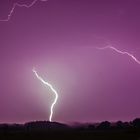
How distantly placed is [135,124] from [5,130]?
17110 mm

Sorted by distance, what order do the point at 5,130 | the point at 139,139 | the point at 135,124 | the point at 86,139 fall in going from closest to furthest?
the point at 139,139
the point at 86,139
the point at 5,130
the point at 135,124

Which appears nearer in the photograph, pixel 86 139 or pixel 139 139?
pixel 139 139

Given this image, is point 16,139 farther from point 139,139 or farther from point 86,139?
point 139,139

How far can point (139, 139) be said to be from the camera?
108ft

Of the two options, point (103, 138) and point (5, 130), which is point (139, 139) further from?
point (5, 130)

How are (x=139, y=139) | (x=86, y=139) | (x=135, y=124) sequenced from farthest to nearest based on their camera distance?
(x=135, y=124) → (x=86, y=139) → (x=139, y=139)

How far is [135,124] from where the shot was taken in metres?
55.9

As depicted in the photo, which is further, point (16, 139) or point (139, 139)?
point (16, 139)

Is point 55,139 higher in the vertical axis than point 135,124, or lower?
lower

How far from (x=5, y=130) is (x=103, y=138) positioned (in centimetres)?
979

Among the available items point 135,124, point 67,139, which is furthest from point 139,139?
point 135,124

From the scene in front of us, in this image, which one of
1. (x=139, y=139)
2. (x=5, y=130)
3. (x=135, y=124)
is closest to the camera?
(x=139, y=139)

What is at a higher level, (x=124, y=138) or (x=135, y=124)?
(x=135, y=124)

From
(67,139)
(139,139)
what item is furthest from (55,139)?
(139,139)
